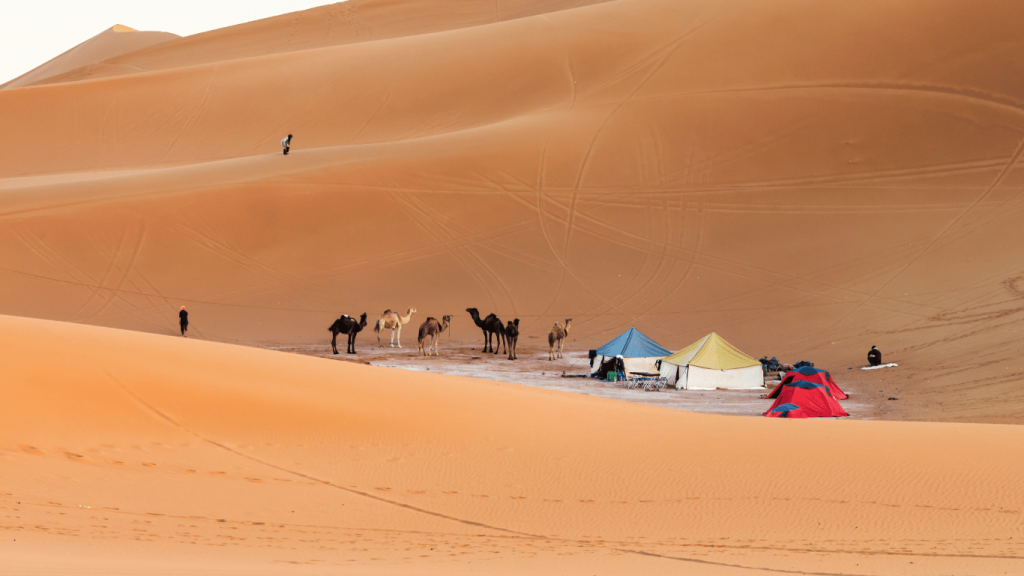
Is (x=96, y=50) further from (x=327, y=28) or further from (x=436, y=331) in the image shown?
(x=436, y=331)

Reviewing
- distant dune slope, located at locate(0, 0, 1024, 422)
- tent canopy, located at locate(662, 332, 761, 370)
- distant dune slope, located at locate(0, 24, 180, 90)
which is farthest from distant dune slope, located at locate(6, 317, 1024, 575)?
distant dune slope, located at locate(0, 24, 180, 90)

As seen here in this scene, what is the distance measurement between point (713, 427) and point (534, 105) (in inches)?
1393

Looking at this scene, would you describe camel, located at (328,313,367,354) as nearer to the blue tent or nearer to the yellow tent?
the blue tent

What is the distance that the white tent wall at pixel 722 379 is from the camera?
71.1 ft

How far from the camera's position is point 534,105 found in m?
45.4

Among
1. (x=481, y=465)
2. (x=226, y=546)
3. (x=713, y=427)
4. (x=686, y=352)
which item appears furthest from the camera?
(x=686, y=352)

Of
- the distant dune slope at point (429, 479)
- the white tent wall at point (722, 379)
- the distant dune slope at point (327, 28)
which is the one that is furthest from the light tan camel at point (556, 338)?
the distant dune slope at point (327, 28)

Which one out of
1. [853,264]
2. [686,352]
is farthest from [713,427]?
[853,264]

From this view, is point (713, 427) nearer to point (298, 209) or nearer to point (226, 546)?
point (226, 546)

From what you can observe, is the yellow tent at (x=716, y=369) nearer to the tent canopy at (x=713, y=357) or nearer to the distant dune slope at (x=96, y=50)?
the tent canopy at (x=713, y=357)

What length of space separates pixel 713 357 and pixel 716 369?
1.07 feet

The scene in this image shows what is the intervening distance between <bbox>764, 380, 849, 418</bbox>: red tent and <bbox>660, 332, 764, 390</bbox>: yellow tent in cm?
395

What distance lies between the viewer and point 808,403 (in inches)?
681

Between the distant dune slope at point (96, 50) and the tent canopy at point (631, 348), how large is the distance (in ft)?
281
